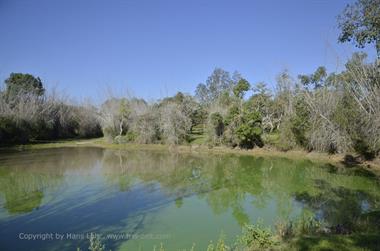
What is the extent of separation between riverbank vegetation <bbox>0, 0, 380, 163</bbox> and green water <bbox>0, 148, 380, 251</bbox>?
2694 millimetres

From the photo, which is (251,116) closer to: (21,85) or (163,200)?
(163,200)

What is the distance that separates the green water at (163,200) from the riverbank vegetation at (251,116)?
8.84ft

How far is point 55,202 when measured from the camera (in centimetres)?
1041

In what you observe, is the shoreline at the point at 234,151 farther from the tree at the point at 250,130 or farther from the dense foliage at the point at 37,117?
the dense foliage at the point at 37,117

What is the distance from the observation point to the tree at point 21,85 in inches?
1355

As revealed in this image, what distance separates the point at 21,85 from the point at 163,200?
3825 centimetres

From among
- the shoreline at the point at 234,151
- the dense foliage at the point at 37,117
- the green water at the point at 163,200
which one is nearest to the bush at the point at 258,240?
the green water at the point at 163,200

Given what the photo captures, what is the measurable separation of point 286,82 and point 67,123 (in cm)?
2700

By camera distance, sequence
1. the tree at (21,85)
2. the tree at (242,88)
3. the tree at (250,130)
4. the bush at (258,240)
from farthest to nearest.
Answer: the tree at (242,88) < the tree at (21,85) < the tree at (250,130) < the bush at (258,240)

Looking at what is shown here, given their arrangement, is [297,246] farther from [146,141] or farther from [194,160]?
[146,141]

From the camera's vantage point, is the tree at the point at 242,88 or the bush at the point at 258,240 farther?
the tree at the point at 242,88

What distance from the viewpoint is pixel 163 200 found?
10844 mm

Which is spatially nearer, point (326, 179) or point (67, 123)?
point (326, 179)

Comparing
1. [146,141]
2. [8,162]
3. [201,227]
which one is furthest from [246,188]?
[146,141]
